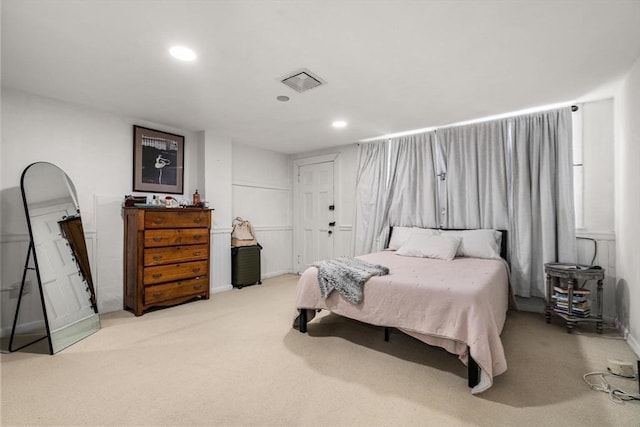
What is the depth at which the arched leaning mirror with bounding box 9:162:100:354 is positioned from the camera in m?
2.54

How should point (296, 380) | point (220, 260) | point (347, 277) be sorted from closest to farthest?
point (296, 380)
point (347, 277)
point (220, 260)

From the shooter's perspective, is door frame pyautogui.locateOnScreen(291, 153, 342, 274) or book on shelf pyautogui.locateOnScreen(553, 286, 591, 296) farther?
door frame pyautogui.locateOnScreen(291, 153, 342, 274)

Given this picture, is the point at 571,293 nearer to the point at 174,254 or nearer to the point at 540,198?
the point at 540,198

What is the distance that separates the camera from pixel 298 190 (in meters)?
5.68

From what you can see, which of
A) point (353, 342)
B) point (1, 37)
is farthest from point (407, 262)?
point (1, 37)

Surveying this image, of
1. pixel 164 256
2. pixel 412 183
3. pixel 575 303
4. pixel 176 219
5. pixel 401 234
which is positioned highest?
pixel 412 183

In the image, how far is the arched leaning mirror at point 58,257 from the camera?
99.8 inches

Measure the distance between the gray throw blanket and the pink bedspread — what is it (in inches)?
2.2

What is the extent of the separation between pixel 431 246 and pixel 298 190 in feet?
9.53

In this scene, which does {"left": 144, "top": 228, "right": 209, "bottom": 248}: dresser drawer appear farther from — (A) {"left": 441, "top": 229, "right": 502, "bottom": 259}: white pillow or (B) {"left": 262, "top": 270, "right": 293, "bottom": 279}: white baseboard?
Answer: (A) {"left": 441, "top": 229, "right": 502, "bottom": 259}: white pillow

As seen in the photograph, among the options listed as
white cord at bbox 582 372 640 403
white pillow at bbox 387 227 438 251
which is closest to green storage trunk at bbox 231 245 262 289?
white pillow at bbox 387 227 438 251

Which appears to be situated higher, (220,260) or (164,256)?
(164,256)

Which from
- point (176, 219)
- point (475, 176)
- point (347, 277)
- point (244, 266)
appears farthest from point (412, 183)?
point (176, 219)

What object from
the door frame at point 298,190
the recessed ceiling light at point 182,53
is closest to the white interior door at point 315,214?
the door frame at point 298,190
